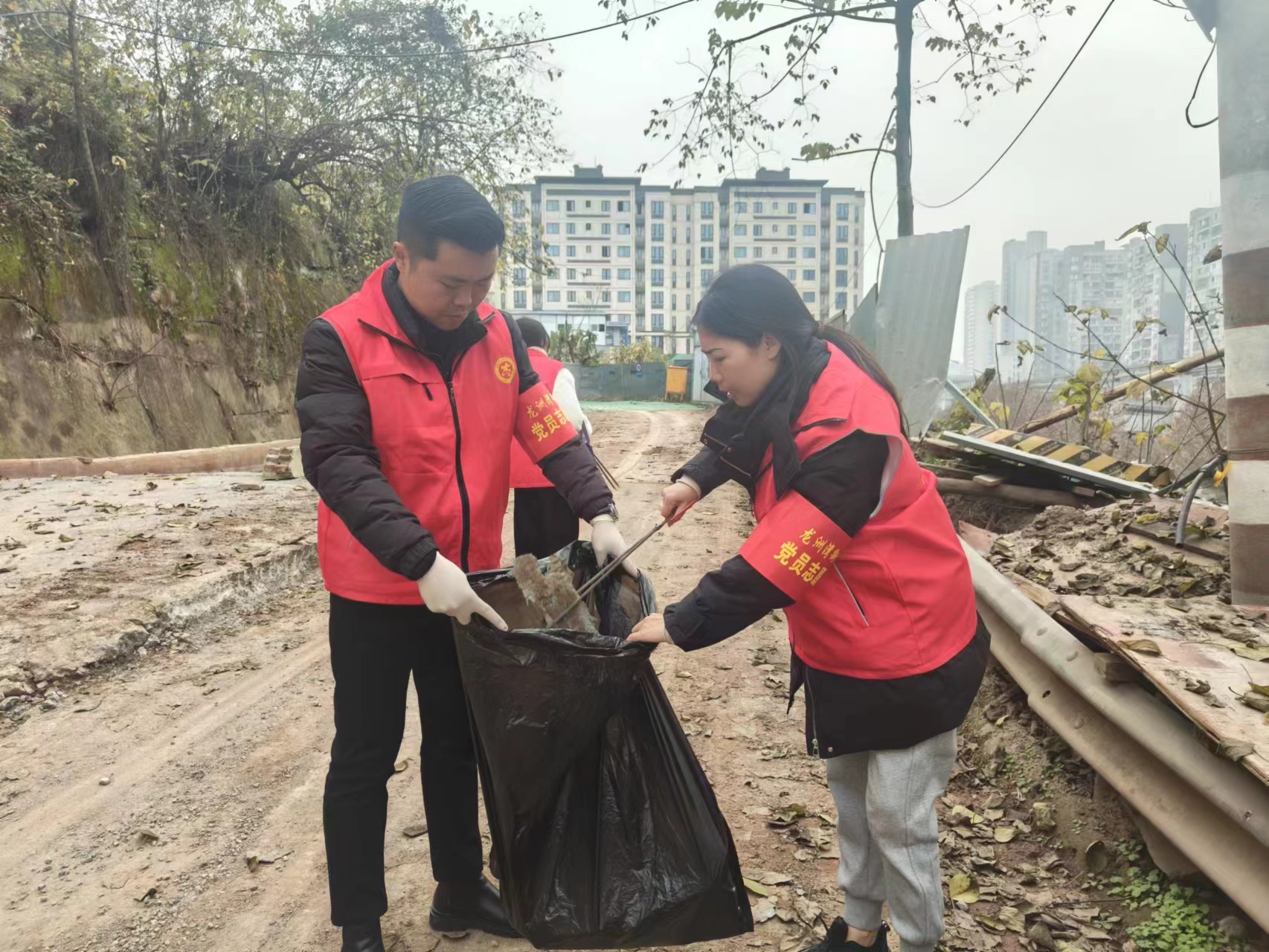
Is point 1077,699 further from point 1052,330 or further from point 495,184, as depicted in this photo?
point 495,184

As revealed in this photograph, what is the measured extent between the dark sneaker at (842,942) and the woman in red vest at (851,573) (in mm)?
225

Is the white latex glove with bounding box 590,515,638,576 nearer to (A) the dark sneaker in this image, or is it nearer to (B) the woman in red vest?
(B) the woman in red vest

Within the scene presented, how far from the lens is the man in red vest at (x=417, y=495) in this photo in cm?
183

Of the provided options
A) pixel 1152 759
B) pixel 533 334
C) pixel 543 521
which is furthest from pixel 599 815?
pixel 533 334

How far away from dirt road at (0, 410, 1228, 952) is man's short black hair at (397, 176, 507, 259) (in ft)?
6.01

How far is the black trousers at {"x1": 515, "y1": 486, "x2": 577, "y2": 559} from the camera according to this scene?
14.3 ft

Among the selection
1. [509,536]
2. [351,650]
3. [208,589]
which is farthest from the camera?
[509,536]

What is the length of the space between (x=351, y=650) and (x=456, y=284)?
902mm

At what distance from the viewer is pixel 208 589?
509cm

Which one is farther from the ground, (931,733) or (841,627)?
(841,627)

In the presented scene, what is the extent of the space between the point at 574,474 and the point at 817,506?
84cm

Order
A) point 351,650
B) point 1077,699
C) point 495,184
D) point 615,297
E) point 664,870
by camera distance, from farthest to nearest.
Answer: point 615,297 < point 495,184 < point 1077,699 < point 351,650 < point 664,870

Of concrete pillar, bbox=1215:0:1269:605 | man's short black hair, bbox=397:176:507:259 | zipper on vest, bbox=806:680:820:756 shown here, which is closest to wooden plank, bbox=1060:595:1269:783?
concrete pillar, bbox=1215:0:1269:605

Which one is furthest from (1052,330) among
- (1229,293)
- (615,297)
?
(615,297)
